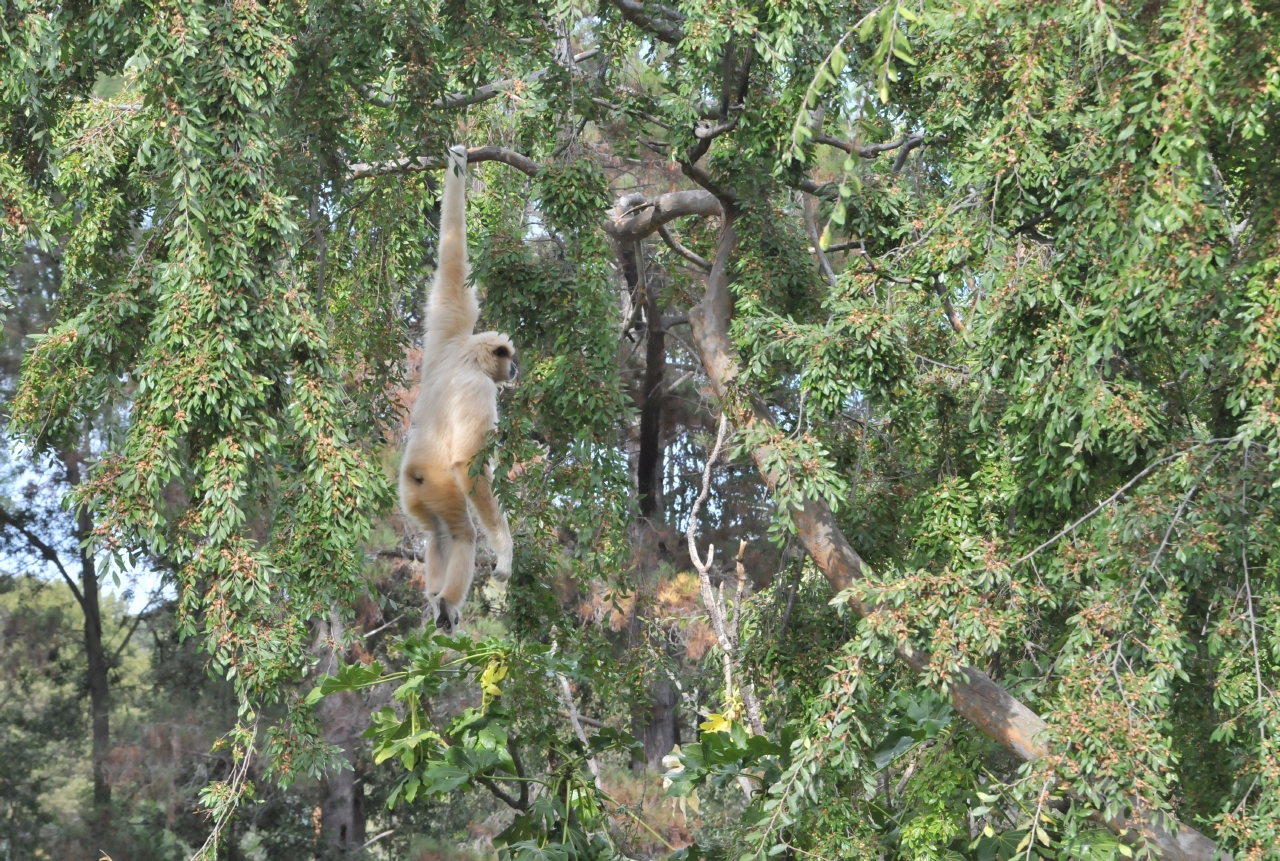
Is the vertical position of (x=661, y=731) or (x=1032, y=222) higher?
(x=1032, y=222)

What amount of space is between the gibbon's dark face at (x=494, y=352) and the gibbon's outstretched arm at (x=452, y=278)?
14 cm

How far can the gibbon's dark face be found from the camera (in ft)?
19.2

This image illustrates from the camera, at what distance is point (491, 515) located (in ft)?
18.5

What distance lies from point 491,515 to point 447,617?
41.5 inches

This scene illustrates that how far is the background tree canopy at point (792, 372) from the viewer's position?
10.5 ft

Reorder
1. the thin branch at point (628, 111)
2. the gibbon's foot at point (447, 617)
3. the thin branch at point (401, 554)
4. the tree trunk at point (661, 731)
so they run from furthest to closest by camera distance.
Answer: the tree trunk at point (661, 731), the thin branch at point (401, 554), the gibbon's foot at point (447, 617), the thin branch at point (628, 111)

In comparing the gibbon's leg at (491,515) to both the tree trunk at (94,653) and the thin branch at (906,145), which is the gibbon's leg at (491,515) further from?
the tree trunk at (94,653)

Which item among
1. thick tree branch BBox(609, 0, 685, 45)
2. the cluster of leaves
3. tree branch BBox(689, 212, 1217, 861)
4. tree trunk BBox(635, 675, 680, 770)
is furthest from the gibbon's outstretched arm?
tree trunk BBox(635, 675, 680, 770)

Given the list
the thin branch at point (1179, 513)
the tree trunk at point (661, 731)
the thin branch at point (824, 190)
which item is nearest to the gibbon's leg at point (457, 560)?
the thin branch at point (824, 190)

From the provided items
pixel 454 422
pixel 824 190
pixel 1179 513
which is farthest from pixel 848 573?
pixel 454 422

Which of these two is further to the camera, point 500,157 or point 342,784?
point 342,784

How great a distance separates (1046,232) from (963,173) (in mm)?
466

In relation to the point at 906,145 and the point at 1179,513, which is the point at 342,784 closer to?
the point at 906,145

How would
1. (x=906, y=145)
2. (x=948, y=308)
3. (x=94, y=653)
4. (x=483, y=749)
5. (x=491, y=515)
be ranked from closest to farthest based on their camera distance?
(x=483, y=749) → (x=948, y=308) → (x=491, y=515) → (x=906, y=145) → (x=94, y=653)
